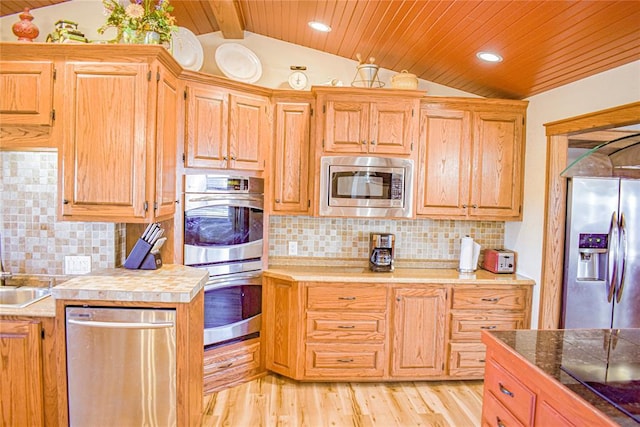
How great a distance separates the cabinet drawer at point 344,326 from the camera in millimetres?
3170

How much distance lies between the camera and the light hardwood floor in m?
2.76

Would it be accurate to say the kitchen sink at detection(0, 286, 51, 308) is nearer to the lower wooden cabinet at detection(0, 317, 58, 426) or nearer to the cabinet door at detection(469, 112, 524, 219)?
the lower wooden cabinet at detection(0, 317, 58, 426)

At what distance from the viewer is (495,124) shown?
11.2 ft

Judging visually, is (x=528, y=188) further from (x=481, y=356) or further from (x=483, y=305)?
(x=481, y=356)

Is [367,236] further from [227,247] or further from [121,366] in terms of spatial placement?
[121,366]

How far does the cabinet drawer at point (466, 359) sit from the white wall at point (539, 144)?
52 cm

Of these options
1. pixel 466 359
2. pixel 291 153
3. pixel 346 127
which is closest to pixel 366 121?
pixel 346 127

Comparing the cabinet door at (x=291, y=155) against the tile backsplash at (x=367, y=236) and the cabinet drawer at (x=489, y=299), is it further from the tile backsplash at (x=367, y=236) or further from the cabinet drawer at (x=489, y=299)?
the cabinet drawer at (x=489, y=299)

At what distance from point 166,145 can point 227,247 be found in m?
0.89

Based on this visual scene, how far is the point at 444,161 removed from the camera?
340 centimetres

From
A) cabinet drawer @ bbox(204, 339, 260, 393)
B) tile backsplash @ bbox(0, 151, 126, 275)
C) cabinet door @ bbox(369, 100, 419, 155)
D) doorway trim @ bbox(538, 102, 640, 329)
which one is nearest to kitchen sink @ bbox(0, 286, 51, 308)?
tile backsplash @ bbox(0, 151, 126, 275)

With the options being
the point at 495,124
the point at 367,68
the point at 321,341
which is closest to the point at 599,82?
the point at 495,124

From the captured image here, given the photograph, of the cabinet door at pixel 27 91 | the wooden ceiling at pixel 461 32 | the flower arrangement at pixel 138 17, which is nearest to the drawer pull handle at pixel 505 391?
the wooden ceiling at pixel 461 32

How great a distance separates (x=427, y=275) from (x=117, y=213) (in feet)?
7.54
